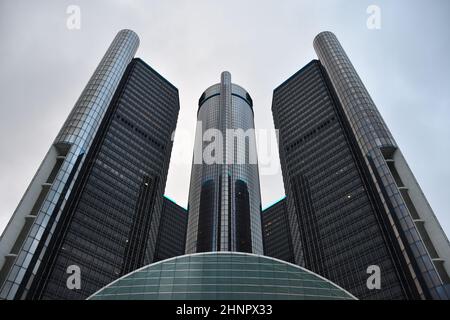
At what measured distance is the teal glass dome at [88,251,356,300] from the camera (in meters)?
45.2

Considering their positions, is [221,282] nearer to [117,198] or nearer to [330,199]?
[117,198]

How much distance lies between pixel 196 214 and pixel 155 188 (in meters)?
43.2

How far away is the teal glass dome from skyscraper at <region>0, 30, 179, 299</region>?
32.2 meters

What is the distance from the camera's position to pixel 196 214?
7279 inches

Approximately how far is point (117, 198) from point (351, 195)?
294 ft

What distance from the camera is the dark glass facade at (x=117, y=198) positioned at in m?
101

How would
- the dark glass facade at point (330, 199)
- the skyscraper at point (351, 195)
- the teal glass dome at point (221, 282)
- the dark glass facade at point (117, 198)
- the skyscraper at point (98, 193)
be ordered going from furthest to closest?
the dark glass facade at point (330, 199) → the dark glass facade at point (117, 198) → the skyscraper at point (351, 195) → the skyscraper at point (98, 193) → the teal glass dome at point (221, 282)

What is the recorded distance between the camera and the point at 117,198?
129 metres

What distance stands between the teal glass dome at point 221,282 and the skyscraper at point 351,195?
122 feet

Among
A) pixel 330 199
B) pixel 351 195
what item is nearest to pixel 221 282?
pixel 351 195

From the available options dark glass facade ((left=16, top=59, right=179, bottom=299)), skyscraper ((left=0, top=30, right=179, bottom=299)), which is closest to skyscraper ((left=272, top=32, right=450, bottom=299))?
dark glass facade ((left=16, top=59, right=179, bottom=299))

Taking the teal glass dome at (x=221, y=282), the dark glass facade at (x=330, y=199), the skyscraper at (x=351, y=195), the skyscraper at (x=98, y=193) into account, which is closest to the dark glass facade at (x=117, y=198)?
the skyscraper at (x=98, y=193)

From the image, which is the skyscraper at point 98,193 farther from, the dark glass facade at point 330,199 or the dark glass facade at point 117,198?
the dark glass facade at point 330,199
